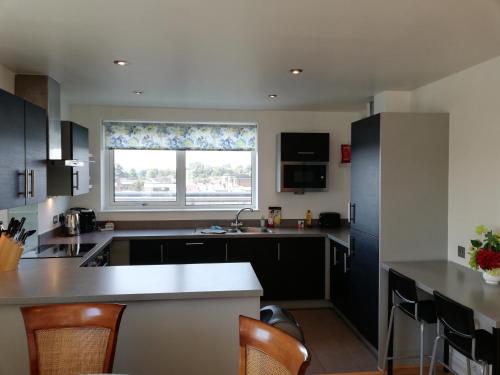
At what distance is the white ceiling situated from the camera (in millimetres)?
2018

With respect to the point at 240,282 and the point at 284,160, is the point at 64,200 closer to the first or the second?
the point at 284,160

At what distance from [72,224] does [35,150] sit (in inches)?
65.9

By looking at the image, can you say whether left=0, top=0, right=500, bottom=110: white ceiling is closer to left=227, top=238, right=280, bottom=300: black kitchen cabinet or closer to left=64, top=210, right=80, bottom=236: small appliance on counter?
left=64, top=210, right=80, bottom=236: small appliance on counter

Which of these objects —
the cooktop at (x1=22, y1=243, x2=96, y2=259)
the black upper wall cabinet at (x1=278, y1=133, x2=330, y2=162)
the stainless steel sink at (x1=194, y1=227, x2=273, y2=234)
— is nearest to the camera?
the cooktop at (x1=22, y1=243, x2=96, y2=259)

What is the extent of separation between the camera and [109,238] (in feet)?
13.6

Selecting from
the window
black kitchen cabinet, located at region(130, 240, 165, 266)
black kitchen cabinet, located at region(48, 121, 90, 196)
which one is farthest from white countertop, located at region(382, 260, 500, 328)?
black kitchen cabinet, located at region(48, 121, 90, 196)

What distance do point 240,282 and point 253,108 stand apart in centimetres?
304

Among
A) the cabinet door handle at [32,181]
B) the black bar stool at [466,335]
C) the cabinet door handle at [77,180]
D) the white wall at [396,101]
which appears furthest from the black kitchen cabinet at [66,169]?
the black bar stool at [466,335]

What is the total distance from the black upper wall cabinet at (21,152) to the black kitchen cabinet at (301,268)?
2.61 m

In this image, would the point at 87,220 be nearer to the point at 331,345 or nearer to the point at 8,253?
the point at 8,253

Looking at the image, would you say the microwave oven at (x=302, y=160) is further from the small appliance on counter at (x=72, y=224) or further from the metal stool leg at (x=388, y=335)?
the small appliance on counter at (x=72, y=224)

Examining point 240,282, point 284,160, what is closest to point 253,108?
point 284,160

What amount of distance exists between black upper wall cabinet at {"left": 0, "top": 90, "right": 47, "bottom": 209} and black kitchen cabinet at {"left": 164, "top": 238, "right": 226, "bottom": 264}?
1664mm

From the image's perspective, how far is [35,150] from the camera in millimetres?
2889
